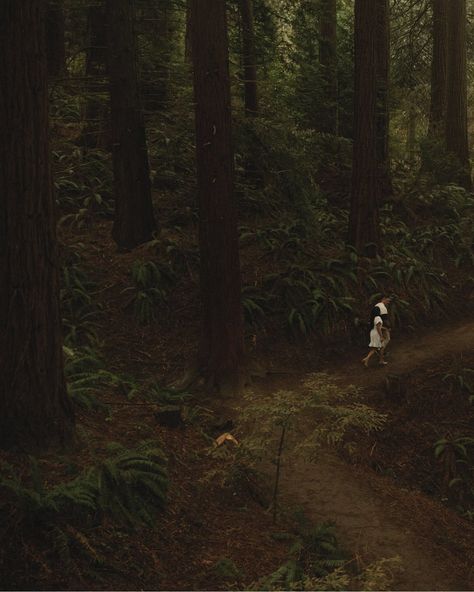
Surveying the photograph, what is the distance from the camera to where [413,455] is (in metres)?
11.0

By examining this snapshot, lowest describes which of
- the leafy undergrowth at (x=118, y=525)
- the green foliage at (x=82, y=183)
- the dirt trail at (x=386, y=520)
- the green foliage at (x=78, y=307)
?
the dirt trail at (x=386, y=520)

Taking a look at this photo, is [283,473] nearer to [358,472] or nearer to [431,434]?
[358,472]

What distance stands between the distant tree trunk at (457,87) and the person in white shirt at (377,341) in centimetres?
1062

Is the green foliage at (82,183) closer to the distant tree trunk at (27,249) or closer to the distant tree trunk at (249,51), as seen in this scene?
the distant tree trunk at (249,51)

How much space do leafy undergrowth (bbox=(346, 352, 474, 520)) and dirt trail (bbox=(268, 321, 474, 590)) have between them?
75 cm

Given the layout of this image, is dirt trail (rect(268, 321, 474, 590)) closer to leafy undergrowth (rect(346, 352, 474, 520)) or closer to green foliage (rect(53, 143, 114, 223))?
leafy undergrowth (rect(346, 352, 474, 520))

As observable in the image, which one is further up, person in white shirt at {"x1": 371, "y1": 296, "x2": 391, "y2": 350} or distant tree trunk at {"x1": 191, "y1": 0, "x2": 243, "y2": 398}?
distant tree trunk at {"x1": 191, "y1": 0, "x2": 243, "y2": 398}

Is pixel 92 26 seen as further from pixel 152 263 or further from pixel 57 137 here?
pixel 152 263

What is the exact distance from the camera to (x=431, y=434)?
37.7 feet

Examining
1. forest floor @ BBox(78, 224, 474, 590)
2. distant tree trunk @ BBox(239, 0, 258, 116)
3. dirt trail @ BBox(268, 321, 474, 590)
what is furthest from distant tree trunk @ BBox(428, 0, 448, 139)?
dirt trail @ BBox(268, 321, 474, 590)

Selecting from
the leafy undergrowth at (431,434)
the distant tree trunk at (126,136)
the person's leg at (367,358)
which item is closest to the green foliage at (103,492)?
the leafy undergrowth at (431,434)

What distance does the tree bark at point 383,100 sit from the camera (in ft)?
65.0

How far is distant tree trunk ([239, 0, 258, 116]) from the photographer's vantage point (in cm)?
1659

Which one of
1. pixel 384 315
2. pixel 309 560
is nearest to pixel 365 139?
pixel 384 315
